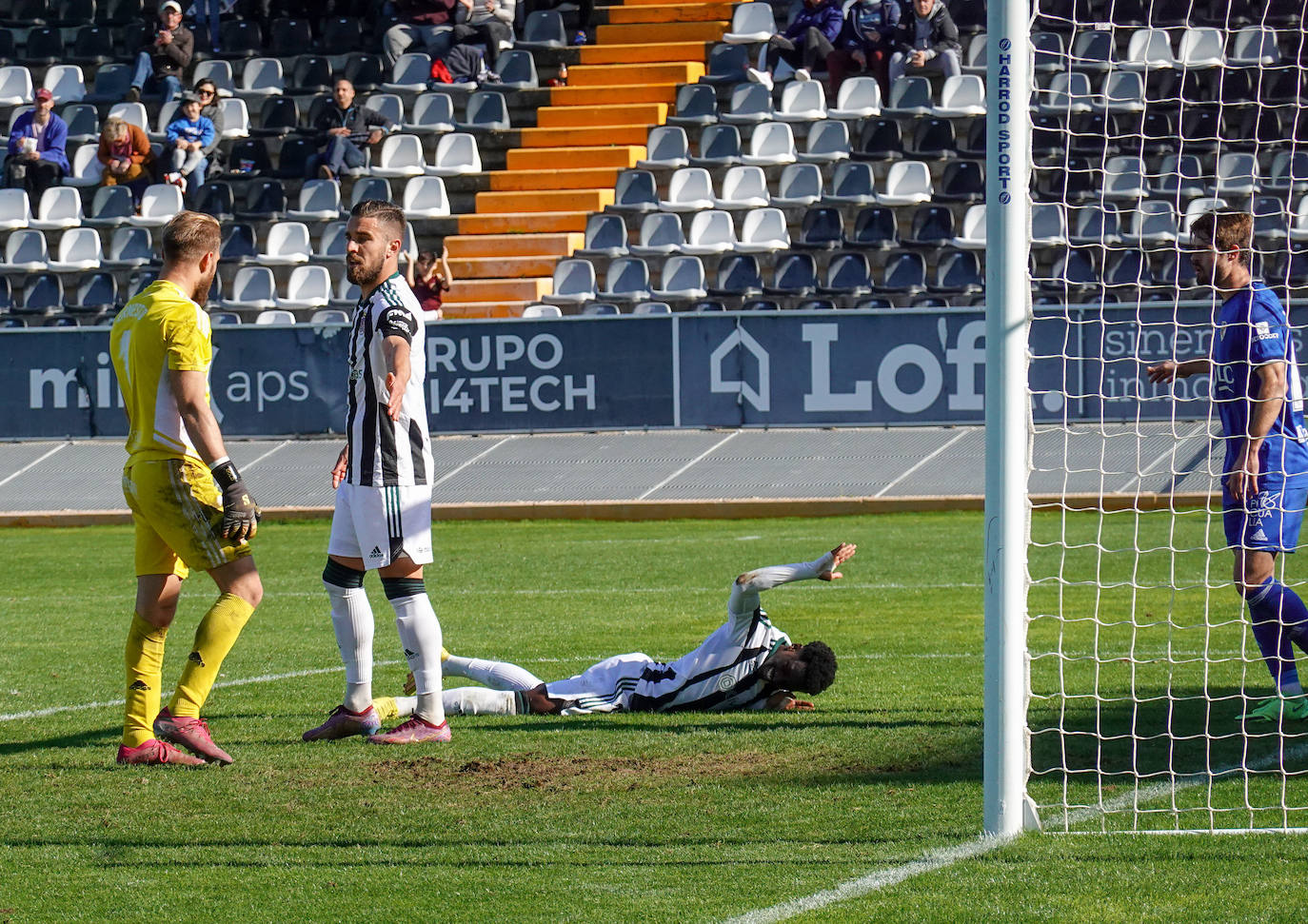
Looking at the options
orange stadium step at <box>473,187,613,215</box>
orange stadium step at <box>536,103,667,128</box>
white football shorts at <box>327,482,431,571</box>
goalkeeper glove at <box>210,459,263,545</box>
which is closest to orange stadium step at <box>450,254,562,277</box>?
orange stadium step at <box>473,187,613,215</box>

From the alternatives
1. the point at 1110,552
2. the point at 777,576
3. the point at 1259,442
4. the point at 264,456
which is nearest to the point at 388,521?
the point at 777,576

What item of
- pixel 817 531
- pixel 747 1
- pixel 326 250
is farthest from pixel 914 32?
pixel 817 531

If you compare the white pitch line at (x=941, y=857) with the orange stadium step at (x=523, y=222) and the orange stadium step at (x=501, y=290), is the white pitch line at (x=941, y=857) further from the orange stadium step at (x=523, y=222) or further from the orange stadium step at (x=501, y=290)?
the orange stadium step at (x=523, y=222)

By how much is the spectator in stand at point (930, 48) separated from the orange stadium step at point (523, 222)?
4662mm

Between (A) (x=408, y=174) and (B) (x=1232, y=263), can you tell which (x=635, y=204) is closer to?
(A) (x=408, y=174)

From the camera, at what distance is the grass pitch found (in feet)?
14.2

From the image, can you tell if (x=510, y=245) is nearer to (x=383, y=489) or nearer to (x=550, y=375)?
(x=550, y=375)

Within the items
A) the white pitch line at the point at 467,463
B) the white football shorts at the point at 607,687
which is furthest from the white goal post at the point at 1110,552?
the white pitch line at the point at 467,463

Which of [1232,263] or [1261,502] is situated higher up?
[1232,263]

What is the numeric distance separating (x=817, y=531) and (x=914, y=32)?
10739 millimetres

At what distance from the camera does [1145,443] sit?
53.5 ft

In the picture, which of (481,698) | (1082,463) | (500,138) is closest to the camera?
(481,698)

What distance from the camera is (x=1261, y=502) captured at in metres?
6.60

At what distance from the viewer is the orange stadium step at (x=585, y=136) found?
2414 centimetres
